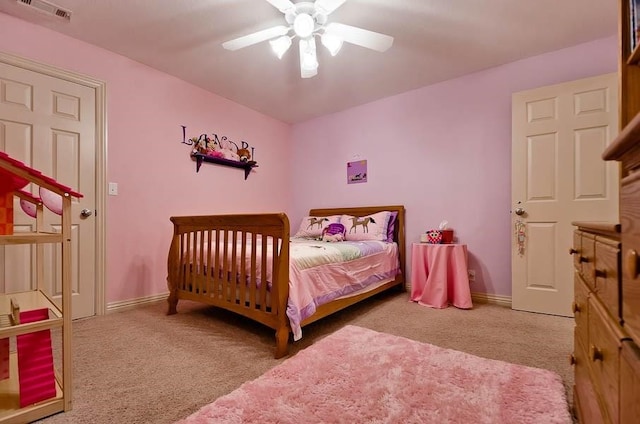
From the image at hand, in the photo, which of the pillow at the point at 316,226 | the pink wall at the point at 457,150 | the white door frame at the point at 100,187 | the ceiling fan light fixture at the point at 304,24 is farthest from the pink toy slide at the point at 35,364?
the pink wall at the point at 457,150

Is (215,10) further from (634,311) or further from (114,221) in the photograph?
(634,311)

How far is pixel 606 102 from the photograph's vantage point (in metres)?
2.26

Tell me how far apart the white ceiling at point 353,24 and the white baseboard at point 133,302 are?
2.19 metres

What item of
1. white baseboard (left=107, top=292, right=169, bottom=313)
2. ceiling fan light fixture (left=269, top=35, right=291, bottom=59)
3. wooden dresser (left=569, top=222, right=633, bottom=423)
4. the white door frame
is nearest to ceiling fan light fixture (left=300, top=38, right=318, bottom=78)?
ceiling fan light fixture (left=269, top=35, right=291, bottom=59)

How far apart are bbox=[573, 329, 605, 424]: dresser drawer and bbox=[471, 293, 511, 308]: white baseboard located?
168 centimetres

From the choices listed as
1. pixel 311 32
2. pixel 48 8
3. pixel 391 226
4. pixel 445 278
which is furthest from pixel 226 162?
pixel 445 278

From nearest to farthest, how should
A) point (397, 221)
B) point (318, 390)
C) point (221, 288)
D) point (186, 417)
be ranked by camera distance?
point (186, 417) → point (318, 390) → point (221, 288) → point (397, 221)

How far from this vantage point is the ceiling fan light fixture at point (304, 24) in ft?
6.22

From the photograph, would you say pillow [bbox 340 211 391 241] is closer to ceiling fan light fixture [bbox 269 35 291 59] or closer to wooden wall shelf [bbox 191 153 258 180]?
wooden wall shelf [bbox 191 153 258 180]

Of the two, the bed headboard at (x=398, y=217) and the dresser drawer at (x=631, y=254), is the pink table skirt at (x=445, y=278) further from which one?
the dresser drawer at (x=631, y=254)

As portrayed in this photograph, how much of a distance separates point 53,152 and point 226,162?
4.96 ft

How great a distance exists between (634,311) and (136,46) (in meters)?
3.29

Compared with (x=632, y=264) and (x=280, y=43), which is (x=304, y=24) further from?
(x=632, y=264)

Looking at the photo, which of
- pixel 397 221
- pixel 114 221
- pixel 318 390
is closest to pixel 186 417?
pixel 318 390
